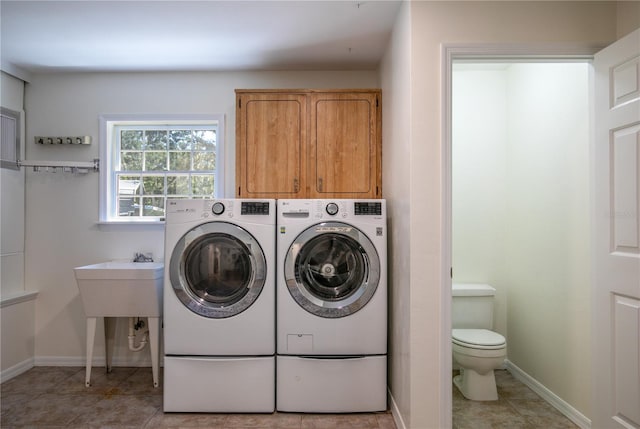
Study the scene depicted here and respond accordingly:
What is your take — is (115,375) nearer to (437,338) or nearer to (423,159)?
(437,338)

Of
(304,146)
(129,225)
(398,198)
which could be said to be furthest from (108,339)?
(398,198)

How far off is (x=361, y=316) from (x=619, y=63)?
1.91 m

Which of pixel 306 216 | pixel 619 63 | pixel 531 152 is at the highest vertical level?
pixel 619 63

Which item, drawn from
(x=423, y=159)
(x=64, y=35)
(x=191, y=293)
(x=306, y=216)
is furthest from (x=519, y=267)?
(x=64, y=35)

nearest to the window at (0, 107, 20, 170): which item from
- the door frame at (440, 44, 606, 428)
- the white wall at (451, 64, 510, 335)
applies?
the door frame at (440, 44, 606, 428)

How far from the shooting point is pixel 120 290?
2723 mm

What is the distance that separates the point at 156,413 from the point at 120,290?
888 mm

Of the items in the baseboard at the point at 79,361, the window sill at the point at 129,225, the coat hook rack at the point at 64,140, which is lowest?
the baseboard at the point at 79,361

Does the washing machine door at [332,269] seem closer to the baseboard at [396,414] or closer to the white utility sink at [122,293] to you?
the baseboard at [396,414]

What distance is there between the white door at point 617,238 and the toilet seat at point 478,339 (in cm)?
59

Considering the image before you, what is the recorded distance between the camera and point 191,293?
2.42 metres

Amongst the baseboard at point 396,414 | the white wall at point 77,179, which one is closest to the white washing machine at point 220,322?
the baseboard at point 396,414

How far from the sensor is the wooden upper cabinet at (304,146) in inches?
111

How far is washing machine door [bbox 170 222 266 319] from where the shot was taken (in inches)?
94.4
